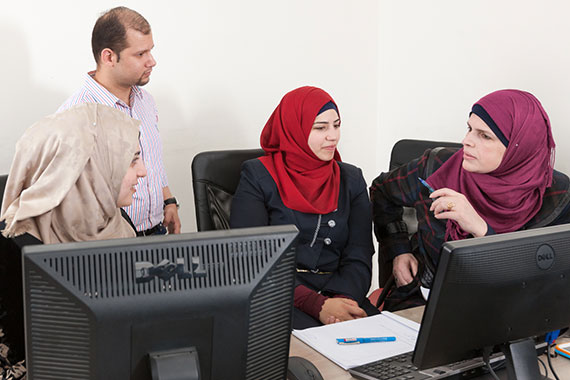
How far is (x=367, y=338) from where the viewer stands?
1360mm

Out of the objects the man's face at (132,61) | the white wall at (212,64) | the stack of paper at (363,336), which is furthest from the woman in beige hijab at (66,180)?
the white wall at (212,64)

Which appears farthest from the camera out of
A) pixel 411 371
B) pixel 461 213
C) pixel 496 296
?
pixel 461 213

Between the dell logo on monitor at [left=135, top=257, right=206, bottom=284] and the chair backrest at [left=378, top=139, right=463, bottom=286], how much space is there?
1.41 meters

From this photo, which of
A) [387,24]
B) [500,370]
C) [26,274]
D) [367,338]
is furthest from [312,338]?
[387,24]

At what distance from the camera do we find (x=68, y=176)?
132cm

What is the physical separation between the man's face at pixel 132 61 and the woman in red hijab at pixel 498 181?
116 centimetres

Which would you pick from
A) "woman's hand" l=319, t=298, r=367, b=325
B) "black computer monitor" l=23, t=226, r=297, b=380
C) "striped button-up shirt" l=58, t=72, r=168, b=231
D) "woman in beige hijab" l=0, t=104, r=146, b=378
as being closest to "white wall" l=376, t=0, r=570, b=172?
"woman's hand" l=319, t=298, r=367, b=325

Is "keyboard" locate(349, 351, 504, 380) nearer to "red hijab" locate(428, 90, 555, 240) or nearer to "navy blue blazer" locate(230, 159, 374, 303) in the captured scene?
"red hijab" locate(428, 90, 555, 240)

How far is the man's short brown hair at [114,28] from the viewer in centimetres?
221

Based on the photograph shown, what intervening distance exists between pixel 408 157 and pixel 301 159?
0.44 metres

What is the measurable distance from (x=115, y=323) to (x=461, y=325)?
22.5 inches

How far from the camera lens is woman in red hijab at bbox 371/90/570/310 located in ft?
5.99

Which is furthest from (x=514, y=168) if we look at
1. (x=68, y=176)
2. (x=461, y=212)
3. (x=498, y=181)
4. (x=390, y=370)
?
(x=68, y=176)

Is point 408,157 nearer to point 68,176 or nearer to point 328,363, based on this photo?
point 328,363
